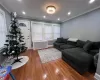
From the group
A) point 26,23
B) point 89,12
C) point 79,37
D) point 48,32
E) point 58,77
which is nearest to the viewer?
point 58,77

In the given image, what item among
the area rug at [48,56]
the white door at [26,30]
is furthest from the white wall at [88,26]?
the white door at [26,30]

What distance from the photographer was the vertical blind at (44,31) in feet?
16.1

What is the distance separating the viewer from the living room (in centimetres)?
181

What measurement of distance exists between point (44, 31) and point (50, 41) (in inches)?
48.2

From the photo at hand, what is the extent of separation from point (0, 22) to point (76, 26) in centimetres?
460

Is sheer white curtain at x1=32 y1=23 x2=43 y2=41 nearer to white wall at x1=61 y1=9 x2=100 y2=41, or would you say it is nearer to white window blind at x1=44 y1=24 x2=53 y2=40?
white window blind at x1=44 y1=24 x2=53 y2=40

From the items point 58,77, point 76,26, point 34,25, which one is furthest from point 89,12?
point 34,25

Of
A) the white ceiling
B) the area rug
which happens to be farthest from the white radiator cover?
the white ceiling

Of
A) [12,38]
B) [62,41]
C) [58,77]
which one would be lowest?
[58,77]

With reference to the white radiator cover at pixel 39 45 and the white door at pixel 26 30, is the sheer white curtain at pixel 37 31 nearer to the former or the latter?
the white door at pixel 26 30

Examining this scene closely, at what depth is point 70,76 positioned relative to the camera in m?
1.71

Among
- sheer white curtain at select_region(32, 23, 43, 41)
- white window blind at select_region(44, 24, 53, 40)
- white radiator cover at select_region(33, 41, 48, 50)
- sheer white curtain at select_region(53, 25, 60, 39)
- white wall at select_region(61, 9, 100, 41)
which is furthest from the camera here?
sheer white curtain at select_region(53, 25, 60, 39)

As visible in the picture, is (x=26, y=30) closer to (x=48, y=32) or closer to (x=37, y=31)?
(x=37, y=31)

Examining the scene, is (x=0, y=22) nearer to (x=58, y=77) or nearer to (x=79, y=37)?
(x=58, y=77)
